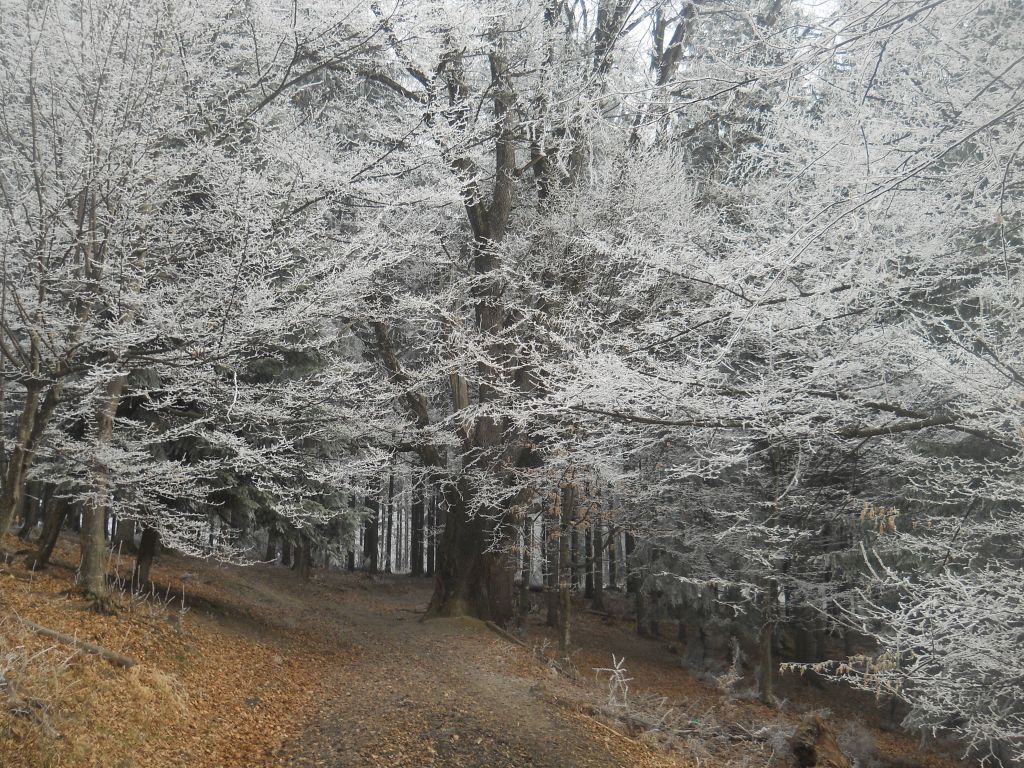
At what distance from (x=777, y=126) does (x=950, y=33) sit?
7.26 ft

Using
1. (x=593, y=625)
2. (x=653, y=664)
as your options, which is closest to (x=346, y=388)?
(x=653, y=664)

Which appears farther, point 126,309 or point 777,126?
point 777,126

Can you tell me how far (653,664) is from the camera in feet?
49.3

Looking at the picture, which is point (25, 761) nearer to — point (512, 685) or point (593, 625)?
point (512, 685)

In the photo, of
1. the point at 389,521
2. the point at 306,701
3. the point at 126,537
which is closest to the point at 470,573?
the point at 306,701

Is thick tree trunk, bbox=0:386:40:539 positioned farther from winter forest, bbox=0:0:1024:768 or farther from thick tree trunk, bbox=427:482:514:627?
thick tree trunk, bbox=427:482:514:627

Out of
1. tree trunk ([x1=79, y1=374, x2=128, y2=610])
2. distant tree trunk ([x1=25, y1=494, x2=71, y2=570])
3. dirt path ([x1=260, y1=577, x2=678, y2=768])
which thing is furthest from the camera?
distant tree trunk ([x1=25, y1=494, x2=71, y2=570])

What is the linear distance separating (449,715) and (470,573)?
5455mm

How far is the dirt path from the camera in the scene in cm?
543

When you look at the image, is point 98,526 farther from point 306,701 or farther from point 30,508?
point 30,508

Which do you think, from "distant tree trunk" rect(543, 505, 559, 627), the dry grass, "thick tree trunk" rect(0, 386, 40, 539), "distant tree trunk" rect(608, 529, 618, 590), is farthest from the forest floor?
"distant tree trunk" rect(608, 529, 618, 590)

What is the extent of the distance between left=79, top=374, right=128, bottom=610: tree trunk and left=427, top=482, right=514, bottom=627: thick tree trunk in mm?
5430

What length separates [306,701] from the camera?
6984 mm

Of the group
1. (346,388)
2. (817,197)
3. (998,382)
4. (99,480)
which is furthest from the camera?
(346,388)
